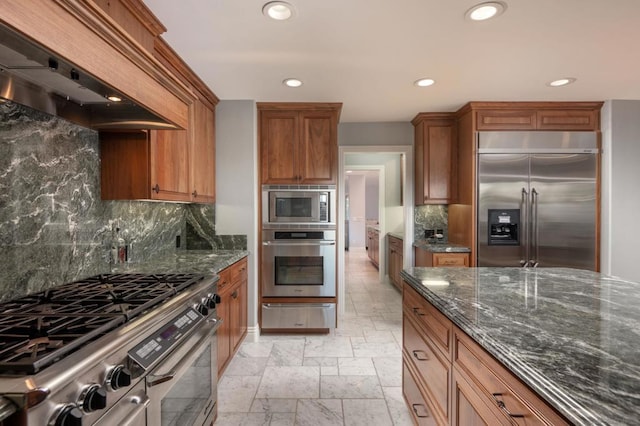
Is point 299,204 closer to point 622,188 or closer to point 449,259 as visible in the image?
point 449,259

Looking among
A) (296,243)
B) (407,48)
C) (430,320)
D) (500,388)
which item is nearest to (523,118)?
(407,48)

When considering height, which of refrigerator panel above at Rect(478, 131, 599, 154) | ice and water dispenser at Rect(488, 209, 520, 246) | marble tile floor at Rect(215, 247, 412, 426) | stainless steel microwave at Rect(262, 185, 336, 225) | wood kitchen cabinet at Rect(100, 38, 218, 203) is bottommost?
marble tile floor at Rect(215, 247, 412, 426)

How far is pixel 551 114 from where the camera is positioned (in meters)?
3.33

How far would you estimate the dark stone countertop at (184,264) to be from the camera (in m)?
2.04

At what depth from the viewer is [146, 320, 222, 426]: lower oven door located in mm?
1197

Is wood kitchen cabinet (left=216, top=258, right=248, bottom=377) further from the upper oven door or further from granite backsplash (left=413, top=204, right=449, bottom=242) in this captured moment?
granite backsplash (left=413, top=204, right=449, bottom=242)

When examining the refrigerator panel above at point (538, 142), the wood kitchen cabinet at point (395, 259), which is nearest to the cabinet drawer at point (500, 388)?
the refrigerator panel above at point (538, 142)

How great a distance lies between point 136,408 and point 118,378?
19 centimetres

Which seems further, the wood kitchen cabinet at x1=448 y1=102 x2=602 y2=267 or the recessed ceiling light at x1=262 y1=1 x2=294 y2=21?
the wood kitchen cabinet at x1=448 y1=102 x2=602 y2=267

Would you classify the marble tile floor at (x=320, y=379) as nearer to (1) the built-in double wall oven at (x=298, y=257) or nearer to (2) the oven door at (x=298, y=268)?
(1) the built-in double wall oven at (x=298, y=257)

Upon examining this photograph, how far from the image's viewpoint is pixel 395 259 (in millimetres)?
4996

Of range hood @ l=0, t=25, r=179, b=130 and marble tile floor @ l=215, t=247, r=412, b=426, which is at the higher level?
range hood @ l=0, t=25, r=179, b=130

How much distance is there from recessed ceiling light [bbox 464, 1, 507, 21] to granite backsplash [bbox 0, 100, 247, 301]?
2359 mm

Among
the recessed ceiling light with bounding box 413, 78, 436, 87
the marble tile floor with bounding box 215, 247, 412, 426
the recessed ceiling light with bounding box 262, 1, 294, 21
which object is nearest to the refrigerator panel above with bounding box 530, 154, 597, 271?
the recessed ceiling light with bounding box 413, 78, 436, 87
